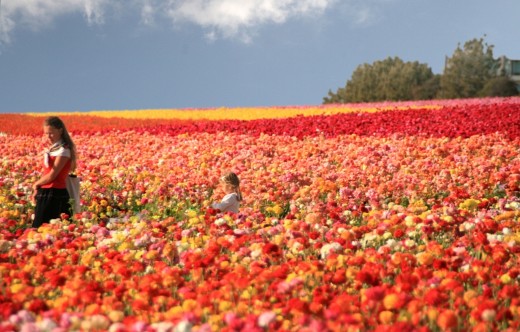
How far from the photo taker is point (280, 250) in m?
4.94

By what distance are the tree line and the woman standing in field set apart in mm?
42187

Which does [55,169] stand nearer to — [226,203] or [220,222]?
[226,203]

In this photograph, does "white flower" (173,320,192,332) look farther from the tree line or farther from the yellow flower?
the tree line

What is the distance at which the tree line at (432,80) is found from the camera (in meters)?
48.2

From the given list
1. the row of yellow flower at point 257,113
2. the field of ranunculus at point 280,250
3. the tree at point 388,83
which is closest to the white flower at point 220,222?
the field of ranunculus at point 280,250

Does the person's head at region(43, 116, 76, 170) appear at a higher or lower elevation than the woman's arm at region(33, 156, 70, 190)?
higher

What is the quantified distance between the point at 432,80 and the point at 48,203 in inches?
1857

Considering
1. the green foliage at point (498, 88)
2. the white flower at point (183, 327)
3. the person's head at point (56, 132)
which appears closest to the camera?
the white flower at point (183, 327)

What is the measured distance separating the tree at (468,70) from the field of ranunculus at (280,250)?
124ft

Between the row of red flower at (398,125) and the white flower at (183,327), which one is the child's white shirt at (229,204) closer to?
the white flower at (183,327)

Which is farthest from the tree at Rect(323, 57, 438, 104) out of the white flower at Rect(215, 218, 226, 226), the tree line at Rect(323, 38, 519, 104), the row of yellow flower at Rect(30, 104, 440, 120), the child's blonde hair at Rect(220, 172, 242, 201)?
the white flower at Rect(215, 218, 226, 226)

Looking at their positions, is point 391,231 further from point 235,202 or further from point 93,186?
point 93,186

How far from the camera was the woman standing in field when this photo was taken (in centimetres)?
744

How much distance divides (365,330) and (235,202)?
3.98 m
